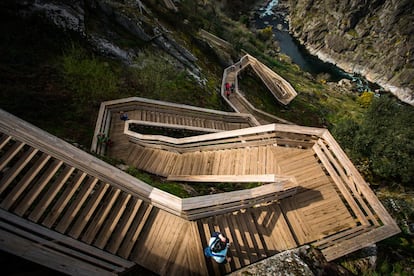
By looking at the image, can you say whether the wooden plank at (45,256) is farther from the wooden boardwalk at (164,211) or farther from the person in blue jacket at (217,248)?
the person in blue jacket at (217,248)

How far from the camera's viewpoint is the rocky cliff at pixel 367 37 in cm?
6209

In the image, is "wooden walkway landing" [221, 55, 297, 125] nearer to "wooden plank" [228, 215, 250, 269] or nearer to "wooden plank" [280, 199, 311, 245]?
"wooden plank" [280, 199, 311, 245]

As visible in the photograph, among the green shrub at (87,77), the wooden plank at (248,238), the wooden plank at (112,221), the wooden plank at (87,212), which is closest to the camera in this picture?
the wooden plank at (87,212)

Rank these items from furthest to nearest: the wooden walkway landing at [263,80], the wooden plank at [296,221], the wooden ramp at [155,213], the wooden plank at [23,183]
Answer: the wooden walkway landing at [263,80]
the wooden plank at [296,221]
the wooden ramp at [155,213]
the wooden plank at [23,183]

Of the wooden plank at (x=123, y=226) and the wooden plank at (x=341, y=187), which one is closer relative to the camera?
the wooden plank at (x=123, y=226)

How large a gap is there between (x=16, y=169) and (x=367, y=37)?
86368 mm

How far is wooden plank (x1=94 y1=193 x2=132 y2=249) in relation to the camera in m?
6.82

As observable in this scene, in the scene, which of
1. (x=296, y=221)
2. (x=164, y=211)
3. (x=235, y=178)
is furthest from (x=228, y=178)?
(x=164, y=211)

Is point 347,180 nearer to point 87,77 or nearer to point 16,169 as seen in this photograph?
point 16,169

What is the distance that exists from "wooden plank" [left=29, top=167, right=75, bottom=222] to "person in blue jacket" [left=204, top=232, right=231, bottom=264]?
4.41m

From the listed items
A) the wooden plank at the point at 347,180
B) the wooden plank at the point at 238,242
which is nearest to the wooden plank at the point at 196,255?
the wooden plank at the point at 238,242

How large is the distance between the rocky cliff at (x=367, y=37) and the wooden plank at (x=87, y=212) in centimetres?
7134

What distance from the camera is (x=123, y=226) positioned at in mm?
7297

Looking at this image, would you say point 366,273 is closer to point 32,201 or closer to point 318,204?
point 318,204
